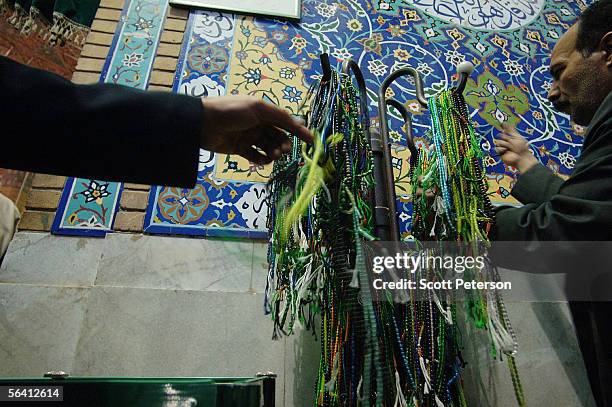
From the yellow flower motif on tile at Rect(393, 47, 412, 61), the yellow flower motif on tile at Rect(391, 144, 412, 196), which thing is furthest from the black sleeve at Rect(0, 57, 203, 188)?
the yellow flower motif on tile at Rect(393, 47, 412, 61)

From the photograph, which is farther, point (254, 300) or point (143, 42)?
point (143, 42)

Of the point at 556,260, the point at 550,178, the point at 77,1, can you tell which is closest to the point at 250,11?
the point at 77,1

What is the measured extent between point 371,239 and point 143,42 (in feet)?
4.47

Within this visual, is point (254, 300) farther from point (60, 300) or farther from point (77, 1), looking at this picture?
point (77, 1)

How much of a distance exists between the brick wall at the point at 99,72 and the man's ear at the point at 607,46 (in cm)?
133

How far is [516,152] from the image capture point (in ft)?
3.33

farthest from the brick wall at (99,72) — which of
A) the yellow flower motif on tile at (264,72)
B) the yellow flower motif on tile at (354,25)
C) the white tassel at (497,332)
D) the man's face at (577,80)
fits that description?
the man's face at (577,80)

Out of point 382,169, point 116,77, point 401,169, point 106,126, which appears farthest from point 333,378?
point 116,77

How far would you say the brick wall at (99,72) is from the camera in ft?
3.97

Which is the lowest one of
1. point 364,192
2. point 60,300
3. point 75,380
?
point 75,380

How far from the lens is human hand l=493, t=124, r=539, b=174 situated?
38.8 inches

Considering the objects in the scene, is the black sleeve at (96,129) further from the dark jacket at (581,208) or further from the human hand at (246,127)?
the dark jacket at (581,208)

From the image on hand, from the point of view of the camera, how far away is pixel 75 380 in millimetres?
503

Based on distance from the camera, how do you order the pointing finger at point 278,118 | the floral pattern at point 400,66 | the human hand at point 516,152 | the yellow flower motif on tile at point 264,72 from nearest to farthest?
the pointing finger at point 278,118 → the human hand at point 516,152 → the floral pattern at point 400,66 → the yellow flower motif on tile at point 264,72
